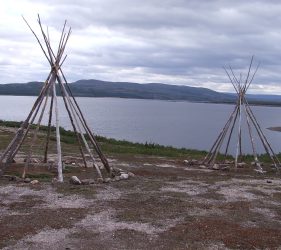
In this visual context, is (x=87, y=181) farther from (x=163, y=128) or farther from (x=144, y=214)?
(x=163, y=128)

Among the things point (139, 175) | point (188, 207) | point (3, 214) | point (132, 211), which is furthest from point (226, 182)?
point (3, 214)

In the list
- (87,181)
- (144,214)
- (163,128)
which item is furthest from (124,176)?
(163,128)

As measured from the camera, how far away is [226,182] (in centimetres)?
1662

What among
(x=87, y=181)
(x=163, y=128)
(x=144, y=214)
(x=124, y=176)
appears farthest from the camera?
(x=163, y=128)

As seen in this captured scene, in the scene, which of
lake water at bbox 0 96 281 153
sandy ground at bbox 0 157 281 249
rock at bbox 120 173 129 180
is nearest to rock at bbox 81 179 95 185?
sandy ground at bbox 0 157 281 249

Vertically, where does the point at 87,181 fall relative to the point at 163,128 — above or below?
above

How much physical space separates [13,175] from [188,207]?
22.4 feet

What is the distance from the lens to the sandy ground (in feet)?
29.8

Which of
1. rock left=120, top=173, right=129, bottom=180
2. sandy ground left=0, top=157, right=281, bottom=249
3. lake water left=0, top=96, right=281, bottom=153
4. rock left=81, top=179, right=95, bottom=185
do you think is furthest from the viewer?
lake water left=0, top=96, right=281, bottom=153

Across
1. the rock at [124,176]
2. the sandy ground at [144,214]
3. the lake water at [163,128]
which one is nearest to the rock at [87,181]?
the sandy ground at [144,214]

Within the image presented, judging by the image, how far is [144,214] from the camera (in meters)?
11.2

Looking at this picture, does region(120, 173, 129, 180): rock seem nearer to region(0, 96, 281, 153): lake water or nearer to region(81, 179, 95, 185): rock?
region(81, 179, 95, 185): rock

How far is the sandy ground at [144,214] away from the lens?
9.09 meters

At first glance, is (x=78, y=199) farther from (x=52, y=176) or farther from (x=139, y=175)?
(x=139, y=175)
